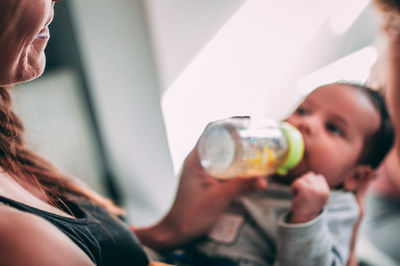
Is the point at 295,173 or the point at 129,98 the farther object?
the point at 129,98

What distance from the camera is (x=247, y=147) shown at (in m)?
0.72

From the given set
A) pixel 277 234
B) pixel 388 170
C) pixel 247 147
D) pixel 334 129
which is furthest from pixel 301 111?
pixel 388 170

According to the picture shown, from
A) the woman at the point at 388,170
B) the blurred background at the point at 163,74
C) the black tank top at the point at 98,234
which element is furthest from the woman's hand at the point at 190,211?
the woman at the point at 388,170

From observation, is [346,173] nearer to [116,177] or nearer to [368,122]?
[368,122]

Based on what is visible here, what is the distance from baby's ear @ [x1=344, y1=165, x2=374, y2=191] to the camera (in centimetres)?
83

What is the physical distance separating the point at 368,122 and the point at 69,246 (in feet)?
2.44

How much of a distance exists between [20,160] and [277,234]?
544mm

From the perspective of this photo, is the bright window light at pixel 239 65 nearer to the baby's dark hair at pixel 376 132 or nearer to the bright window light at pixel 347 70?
the bright window light at pixel 347 70

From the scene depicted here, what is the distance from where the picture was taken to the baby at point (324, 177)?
726 mm

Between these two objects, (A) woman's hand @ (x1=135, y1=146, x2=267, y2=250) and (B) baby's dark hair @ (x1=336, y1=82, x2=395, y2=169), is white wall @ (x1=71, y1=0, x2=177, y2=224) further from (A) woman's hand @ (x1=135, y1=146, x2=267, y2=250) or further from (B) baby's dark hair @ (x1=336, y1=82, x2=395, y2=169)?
(B) baby's dark hair @ (x1=336, y1=82, x2=395, y2=169)

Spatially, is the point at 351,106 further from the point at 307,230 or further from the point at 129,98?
the point at 129,98

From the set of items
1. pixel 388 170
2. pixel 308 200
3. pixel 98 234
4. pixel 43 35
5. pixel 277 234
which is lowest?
pixel 388 170

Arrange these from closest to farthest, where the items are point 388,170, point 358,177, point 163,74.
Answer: point 358,177
point 163,74
point 388,170

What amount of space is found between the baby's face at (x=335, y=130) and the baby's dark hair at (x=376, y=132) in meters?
0.01
